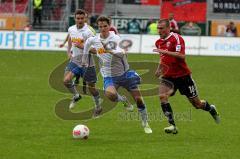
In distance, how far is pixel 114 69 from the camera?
1470 cm

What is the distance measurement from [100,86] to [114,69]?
9.01m

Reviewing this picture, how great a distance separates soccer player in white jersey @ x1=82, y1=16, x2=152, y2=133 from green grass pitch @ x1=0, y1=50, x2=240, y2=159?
0.70m

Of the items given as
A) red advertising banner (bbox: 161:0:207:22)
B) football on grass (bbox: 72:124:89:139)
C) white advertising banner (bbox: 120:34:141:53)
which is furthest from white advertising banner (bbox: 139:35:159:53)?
football on grass (bbox: 72:124:89:139)

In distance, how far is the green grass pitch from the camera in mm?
11734

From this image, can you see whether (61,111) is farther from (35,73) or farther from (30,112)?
(35,73)

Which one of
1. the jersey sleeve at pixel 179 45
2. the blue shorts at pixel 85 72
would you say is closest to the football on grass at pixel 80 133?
the jersey sleeve at pixel 179 45

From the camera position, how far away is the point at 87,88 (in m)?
18.7

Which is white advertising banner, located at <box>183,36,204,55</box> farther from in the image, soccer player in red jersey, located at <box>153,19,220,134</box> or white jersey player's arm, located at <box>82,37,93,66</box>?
soccer player in red jersey, located at <box>153,19,220,134</box>

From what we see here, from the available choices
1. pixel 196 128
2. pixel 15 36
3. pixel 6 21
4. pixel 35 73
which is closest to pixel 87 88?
pixel 196 128

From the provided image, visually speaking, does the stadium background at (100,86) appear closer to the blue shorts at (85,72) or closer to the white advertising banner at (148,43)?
the white advertising banner at (148,43)

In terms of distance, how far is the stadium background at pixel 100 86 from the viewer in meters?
12.3

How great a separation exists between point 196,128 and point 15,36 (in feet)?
84.6

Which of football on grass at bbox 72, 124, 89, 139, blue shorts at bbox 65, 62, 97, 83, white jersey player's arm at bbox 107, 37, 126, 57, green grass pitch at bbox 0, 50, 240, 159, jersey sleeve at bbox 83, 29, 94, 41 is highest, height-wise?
jersey sleeve at bbox 83, 29, 94, 41

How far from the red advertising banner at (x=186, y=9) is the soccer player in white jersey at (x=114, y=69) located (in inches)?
1279
